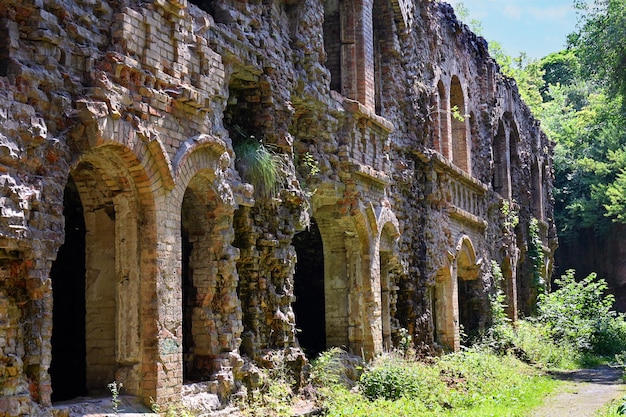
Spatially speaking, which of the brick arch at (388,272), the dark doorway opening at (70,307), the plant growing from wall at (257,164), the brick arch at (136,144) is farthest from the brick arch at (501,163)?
the brick arch at (136,144)

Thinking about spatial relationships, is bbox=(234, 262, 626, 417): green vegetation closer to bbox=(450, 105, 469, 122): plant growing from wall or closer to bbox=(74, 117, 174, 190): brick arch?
bbox=(74, 117, 174, 190): brick arch

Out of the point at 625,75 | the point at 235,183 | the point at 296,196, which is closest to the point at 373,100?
the point at 296,196

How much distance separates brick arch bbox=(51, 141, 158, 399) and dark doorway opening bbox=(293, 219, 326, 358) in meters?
5.99

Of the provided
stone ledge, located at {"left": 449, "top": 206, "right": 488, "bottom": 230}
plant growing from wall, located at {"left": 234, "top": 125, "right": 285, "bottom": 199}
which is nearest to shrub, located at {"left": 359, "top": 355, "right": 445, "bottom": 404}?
plant growing from wall, located at {"left": 234, "top": 125, "right": 285, "bottom": 199}

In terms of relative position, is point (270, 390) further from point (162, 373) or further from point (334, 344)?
point (334, 344)

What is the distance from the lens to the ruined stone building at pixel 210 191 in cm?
645

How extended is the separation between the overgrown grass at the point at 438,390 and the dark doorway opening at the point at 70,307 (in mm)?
3025

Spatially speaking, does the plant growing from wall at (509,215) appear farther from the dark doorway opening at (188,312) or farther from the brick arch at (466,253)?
the dark doorway opening at (188,312)

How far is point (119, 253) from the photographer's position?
7730 millimetres

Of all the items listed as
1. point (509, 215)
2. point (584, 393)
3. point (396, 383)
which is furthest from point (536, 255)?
point (396, 383)

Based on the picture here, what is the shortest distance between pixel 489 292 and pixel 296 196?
10.8 meters

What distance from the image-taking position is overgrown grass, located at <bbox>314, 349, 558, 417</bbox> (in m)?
10.8

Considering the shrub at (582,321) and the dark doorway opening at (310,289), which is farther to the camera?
the shrub at (582,321)

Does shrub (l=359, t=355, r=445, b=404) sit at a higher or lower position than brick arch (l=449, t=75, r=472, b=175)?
lower
